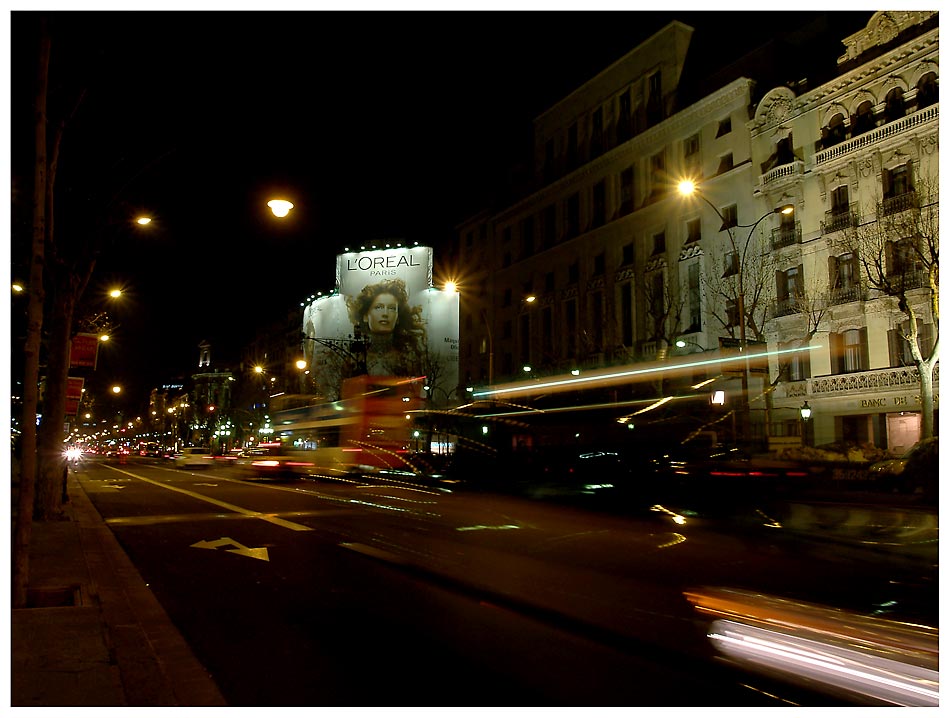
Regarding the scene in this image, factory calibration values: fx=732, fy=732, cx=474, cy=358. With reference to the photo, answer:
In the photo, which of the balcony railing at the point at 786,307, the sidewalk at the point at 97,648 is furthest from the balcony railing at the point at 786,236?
the sidewalk at the point at 97,648

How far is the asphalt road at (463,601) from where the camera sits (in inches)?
213

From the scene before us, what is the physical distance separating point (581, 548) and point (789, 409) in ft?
87.6

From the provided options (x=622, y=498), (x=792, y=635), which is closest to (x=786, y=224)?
(x=622, y=498)

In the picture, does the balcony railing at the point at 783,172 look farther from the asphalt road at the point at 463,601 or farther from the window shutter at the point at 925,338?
the asphalt road at the point at 463,601

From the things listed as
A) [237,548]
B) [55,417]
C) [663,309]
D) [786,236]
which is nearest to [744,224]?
[786,236]

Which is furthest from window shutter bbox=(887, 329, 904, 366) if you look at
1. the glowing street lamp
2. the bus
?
the glowing street lamp

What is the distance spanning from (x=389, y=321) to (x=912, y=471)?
53.5m

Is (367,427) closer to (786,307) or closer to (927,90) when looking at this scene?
(786,307)

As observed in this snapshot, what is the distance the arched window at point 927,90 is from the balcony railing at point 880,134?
43cm

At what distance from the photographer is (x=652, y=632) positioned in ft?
22.5

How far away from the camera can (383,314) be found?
7119 cm

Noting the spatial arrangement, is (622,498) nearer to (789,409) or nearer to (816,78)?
(789,409)

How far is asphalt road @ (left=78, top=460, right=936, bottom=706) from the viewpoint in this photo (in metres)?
5.41

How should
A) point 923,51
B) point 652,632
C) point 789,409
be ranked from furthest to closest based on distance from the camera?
point 789,409 → point 923,51 → point 652,632
